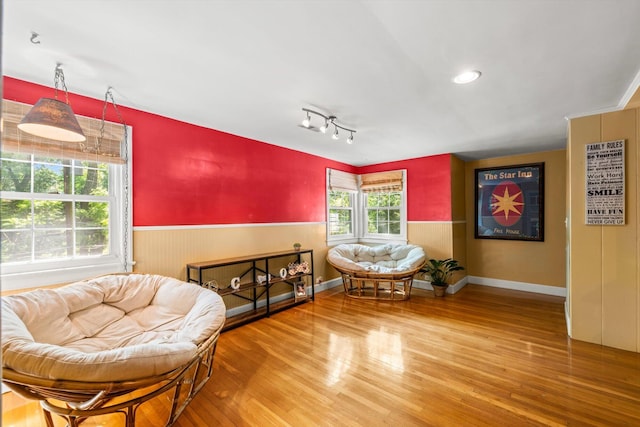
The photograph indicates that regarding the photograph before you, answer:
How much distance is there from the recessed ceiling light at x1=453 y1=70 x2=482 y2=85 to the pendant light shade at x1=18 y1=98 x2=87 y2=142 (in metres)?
2.82

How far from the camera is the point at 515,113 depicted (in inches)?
122

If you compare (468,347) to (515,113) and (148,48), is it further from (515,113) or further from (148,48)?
(148,48)

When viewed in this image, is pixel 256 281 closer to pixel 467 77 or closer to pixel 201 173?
pixel 201 173

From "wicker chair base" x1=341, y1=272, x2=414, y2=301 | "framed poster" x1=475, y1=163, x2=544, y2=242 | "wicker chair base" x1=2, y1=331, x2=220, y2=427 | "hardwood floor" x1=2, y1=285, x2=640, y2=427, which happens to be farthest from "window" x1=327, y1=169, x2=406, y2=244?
"wicker chair base" x1=2, y1=331, x2=220, y2=427

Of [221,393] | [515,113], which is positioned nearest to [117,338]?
[221,393]

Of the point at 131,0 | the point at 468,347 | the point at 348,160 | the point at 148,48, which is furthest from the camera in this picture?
the point at 348,160

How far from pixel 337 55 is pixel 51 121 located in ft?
6.41

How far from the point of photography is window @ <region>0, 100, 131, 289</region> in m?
2.38

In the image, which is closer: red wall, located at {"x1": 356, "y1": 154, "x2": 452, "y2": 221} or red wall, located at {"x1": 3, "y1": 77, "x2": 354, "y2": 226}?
red wall, located at {"x1": 3, "y1": 77, "x2": 354, "y2": 226}

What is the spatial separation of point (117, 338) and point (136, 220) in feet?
3.68

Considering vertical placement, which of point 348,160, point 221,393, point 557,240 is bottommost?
point 221,393

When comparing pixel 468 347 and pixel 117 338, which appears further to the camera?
pixel 468 347

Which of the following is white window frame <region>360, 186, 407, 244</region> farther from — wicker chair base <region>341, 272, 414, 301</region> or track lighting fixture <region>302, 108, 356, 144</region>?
track lighting fixture <region>302, 108, 356, 144</region>

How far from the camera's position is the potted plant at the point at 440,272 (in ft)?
15.0
